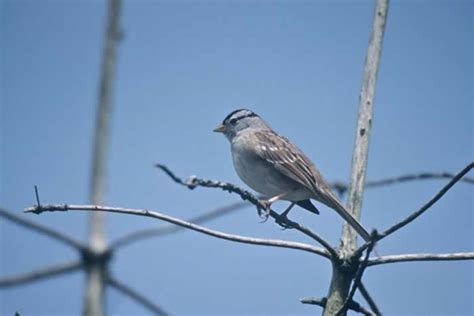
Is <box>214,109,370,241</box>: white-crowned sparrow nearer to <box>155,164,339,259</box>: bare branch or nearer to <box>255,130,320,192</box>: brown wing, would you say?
<box>255,130,320,192</box>: brown wing

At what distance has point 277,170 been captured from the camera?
6.26 metres

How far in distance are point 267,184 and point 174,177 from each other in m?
3.10

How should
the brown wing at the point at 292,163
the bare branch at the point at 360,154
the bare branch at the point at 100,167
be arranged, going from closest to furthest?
1. the bare branch at the point at 360,154
2. the bare branch at the point at 100,167
3. the brown wing at the point at 292,163

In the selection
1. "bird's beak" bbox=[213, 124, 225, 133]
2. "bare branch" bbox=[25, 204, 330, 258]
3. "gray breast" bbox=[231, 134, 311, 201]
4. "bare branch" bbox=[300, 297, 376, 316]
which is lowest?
"bare branch" bbox=[300, 297, 376, 316]

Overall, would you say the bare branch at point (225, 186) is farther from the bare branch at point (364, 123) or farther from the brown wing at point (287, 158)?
the brown wing at point (287, 158)

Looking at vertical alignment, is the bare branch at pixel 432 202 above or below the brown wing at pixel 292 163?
below

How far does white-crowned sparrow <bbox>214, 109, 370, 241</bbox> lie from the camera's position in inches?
242

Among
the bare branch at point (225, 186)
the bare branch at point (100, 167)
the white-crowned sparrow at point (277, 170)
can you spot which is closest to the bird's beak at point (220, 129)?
the white-crowned sparrow at point (277, 170)

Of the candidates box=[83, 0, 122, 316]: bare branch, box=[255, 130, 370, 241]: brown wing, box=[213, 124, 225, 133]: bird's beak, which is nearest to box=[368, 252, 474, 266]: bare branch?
box=[83, 0, 122, 316]: bare branch

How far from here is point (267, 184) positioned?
20.5ft

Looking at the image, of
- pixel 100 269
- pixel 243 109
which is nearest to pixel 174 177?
pixel 100 269

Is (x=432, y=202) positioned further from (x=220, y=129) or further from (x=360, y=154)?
(x=220, y=129)

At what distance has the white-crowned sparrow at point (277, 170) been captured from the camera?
614cm

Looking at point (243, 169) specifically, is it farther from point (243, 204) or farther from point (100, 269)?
point (100, 269)
